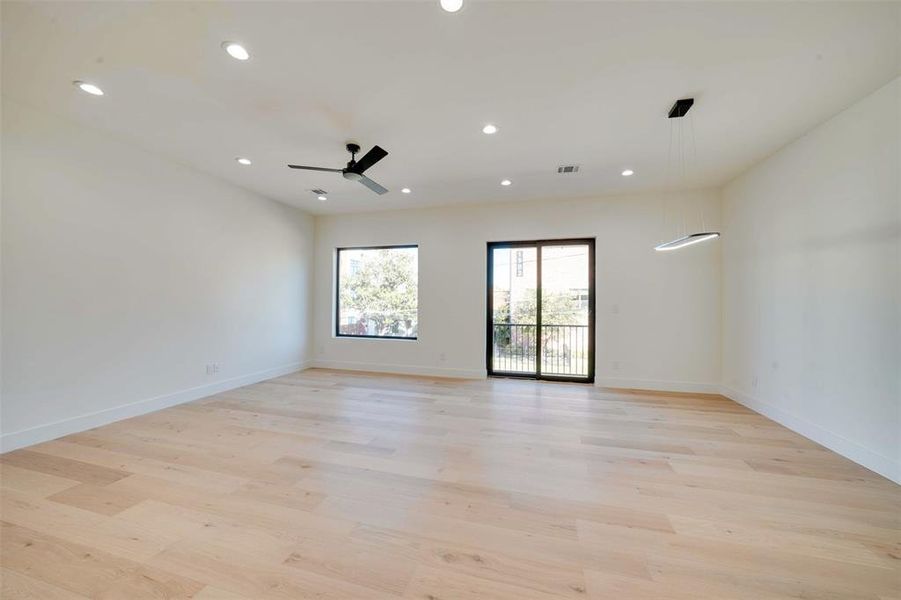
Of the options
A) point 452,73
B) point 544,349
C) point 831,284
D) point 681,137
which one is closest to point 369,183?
point 452,73

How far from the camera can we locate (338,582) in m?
1.50

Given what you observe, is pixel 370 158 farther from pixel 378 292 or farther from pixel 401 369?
pixel 401 369

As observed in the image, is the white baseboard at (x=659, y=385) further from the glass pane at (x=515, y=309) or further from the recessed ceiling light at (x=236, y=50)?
the recessed ceiling light at (x=236, y=50)

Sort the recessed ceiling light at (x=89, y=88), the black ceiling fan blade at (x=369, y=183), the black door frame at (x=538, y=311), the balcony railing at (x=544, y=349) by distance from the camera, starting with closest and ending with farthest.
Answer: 1. the recessed ceiling light at (x=89, y=88)
2. the black ceiling fan blade at (x=369, y=183)
3. the black door frame at (x=538, y=311)
4. the balcony railing at (x=544, y=349)

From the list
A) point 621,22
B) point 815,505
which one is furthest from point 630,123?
point 815,505

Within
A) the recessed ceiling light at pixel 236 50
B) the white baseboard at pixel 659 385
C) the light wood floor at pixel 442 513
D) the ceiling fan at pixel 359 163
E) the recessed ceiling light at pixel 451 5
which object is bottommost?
the light wood floor at pixel 442 513

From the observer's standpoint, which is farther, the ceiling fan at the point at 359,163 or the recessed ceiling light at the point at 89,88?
the ceiling fan at the point at 359,163

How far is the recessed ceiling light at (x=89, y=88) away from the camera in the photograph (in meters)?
2.53

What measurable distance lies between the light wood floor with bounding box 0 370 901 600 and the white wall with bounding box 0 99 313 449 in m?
0.53

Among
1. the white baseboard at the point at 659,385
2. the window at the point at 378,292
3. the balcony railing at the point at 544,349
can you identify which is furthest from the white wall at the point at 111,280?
the white baseboard at the point at 659,385

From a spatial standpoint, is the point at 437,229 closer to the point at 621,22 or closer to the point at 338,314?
the point at 338,314

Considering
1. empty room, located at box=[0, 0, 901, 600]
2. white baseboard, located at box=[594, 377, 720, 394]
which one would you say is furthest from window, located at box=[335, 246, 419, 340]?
white baseboard, located at box=[594, 377, 720, 394]

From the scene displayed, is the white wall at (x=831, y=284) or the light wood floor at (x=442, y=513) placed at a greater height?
the white wall at (x=831, y=284)

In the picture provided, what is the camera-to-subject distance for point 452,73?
2355 mm
